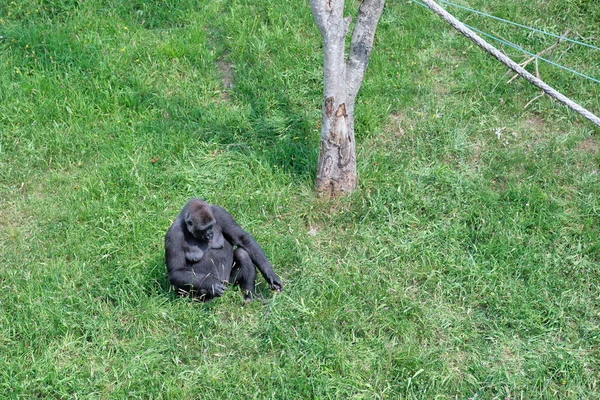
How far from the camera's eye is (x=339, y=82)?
6680mm

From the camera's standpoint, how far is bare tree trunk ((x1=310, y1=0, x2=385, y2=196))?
644cm

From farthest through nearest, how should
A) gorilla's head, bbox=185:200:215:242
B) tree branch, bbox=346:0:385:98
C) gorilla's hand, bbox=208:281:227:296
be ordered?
1. tree branch, bbox=346:0:385:98
2. gorilla's hand, bbox=208:281:227:296
3. gorilla's head, bbox=185:200:215:242

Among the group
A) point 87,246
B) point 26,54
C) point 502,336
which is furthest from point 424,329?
point 26,54

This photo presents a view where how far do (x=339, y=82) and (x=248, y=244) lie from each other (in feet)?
→ 5.64

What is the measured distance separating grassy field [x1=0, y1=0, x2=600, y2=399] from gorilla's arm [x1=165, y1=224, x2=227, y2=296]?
17 cm

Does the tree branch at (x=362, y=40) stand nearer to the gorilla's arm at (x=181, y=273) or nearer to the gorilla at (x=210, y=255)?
the gorilla at (x=210, y=255)

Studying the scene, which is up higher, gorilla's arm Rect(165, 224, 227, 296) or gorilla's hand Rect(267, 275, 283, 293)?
gorilla's arm Rect(165, 224, 227, 296)

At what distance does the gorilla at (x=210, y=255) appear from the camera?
5.83 metres

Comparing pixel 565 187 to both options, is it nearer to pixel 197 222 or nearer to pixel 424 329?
pixel 424 329

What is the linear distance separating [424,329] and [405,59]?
12.5ft

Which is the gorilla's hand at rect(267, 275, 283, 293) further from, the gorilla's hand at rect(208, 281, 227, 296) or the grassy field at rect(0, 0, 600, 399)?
the gorilla's hand at rect(208, 281, 227, 296)

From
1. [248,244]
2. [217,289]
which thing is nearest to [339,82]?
[248,244]

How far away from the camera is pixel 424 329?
19.3ft

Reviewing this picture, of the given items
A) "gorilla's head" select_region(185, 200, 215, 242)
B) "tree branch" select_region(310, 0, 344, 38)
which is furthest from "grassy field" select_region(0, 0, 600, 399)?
"tree branch" select_region(310, 0, 344, 38)
